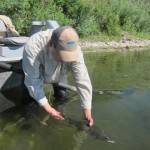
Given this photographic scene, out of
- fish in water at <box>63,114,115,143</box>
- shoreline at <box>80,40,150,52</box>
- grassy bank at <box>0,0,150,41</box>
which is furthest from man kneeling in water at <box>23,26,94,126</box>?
shoreline at <box>80,40,150,52</box>

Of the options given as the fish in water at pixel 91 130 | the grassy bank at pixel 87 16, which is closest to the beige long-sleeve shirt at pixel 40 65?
the fish in water at pixel 91 130

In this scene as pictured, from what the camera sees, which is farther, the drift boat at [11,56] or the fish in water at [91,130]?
the drift boat at [11,56]

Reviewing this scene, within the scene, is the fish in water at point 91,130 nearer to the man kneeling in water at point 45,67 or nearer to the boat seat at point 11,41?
the man kneeling in water at point 45,67

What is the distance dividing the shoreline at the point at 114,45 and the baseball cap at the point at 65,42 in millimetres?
12025

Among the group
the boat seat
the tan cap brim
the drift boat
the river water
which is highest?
the tan cap brim

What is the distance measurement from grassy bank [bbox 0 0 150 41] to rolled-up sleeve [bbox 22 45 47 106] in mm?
10824

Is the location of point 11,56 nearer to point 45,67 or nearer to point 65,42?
point 45,67

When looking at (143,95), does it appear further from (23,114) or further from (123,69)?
(123,69)

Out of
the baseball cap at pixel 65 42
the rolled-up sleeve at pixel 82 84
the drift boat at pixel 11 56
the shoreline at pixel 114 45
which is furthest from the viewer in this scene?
the shoreline at pixel 114 45

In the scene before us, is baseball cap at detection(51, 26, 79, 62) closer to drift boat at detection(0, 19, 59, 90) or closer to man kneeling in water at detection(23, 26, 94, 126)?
man kneeling in water at detection(23, 26, 94, 126)

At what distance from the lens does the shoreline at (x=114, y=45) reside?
16.8 meters

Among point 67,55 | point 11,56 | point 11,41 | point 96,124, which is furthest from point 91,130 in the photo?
point 11,41

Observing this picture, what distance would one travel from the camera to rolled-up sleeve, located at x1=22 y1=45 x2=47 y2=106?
13.9 ft

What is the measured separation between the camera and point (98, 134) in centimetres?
493
